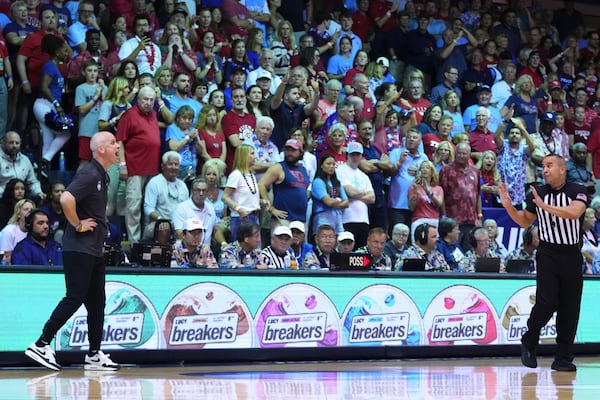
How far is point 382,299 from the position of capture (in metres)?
11.8

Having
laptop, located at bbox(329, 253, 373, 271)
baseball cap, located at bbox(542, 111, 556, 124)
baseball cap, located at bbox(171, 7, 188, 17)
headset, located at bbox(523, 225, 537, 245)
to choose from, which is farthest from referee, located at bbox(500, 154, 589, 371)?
baseball cap, located at bbox(542, 111, 556, 124)

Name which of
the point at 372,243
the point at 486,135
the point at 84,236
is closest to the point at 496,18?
the point at 486,135

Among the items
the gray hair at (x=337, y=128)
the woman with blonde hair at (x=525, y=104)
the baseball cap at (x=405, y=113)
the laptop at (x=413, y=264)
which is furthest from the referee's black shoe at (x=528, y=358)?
the woman with blonde hair at (x=525, y=104)

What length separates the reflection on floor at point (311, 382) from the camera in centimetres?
782

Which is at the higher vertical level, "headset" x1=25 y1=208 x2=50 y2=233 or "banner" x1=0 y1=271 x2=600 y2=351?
"headset" x1=25 y1=208 x2=50 y2=233

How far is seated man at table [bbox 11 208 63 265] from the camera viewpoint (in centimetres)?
1117

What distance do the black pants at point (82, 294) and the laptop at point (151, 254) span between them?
3.63ft

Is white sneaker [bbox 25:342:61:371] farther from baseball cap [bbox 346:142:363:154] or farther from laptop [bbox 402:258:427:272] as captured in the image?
baseball cap [bbox 346:142:363:154]

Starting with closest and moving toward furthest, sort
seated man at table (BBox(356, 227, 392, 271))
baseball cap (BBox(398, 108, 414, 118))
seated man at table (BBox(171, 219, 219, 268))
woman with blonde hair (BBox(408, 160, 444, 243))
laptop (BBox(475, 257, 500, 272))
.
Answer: seated man at table (BBox(171, 219, 219, 268))
laptop (BBox(475, 257, 500, 272))
seated man at table (BBox(356, 227, 392, 271))
woman with blonde hair (BBox(408, 160, 444, 243))
baseball cap (BBox(398, 108, 414, 118))

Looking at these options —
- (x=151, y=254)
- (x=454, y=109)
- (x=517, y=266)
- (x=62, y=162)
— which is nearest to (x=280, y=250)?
(x=151, y=254)

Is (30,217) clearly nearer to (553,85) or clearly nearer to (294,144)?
(294,144)

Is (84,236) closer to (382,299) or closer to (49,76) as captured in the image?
(382,299)

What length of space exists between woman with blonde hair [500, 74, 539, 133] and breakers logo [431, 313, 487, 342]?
7.48 m

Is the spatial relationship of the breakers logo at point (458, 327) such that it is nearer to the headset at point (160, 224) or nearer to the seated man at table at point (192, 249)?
the seated man at table at point (192, 249)
